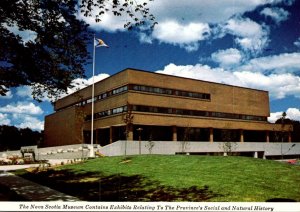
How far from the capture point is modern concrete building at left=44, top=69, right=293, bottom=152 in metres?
39.3

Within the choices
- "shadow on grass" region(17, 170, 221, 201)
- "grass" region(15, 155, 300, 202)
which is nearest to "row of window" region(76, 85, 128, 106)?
"grass" region(15, 155, 300, 202)

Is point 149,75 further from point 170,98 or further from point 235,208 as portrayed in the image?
point 235,208

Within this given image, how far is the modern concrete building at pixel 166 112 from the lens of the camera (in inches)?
1548

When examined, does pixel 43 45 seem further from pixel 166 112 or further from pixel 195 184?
pixel 166 112

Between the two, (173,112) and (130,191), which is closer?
(130,191)

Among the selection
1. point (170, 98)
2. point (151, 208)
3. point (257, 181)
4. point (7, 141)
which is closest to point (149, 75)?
point (170, 98)

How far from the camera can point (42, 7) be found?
429 inches

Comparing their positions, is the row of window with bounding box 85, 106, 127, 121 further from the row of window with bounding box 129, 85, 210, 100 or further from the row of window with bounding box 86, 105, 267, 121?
the row of window with bounding box 129, 85, 210, 100

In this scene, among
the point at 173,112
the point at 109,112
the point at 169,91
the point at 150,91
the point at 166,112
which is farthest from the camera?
the point at 173,112

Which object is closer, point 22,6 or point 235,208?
point 235,208

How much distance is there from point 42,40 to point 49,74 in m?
1.26

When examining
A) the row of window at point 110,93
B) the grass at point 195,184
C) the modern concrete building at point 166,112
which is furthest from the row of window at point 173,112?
the grass at point 195,184

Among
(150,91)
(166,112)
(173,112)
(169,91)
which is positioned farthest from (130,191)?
(173,112)

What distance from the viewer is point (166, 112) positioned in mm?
42062
